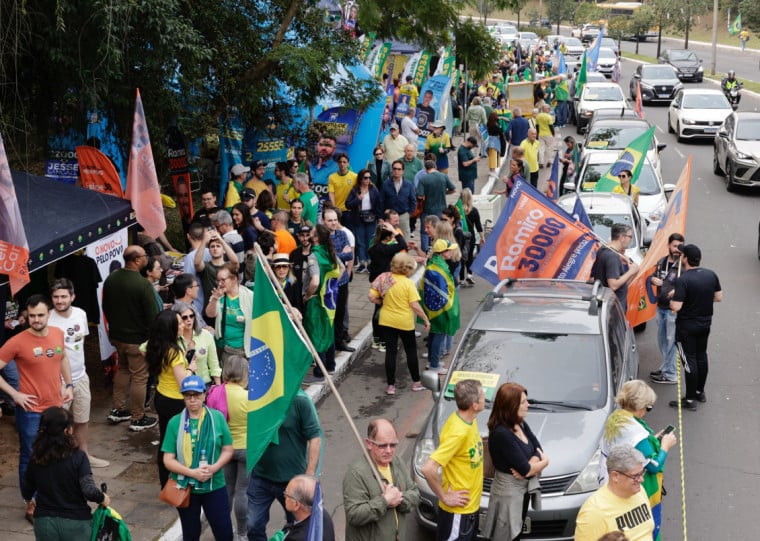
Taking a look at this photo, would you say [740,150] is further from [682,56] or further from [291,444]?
[682,56]

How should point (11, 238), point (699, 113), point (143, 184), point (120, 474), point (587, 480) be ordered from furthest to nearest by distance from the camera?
point (699, 113) → point (143, 184) → point (120, 474) → point (11, 238) → point (587, 480)

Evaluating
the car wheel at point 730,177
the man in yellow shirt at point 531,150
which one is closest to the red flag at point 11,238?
the man in yellow shirt at point 531,150

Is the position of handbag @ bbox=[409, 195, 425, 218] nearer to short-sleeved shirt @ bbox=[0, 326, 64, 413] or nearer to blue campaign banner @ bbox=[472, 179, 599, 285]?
blue campaign banner @ bbox=[472, 179, 599, 285]

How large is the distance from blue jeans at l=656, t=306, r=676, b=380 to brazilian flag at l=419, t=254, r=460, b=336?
2.42m

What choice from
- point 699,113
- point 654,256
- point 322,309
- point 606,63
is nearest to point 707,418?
point 654,256

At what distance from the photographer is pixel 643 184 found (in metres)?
18.4

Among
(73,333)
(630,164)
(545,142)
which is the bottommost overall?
(545,142)

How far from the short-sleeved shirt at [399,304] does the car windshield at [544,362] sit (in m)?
1.74

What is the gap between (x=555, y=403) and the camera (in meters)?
8.23

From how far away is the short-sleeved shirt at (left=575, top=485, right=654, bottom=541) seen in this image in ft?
18.5

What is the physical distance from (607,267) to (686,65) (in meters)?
40.3

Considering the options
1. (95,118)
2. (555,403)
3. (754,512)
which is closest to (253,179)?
(95,118)

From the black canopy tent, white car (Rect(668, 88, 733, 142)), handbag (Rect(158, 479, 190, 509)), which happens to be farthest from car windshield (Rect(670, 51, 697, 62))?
handbag (Rect(158, 479, 190, 509))

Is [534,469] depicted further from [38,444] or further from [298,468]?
[38,444]
